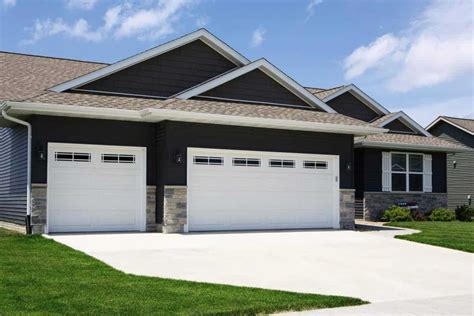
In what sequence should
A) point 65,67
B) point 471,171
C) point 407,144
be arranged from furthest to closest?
point 471,171
point 407,144
point 65,67

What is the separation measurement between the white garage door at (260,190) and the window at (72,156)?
2.73 m

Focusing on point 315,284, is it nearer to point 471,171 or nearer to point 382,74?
point 382,74

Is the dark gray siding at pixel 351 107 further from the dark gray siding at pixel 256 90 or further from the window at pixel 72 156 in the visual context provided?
the window at pixel 72 156

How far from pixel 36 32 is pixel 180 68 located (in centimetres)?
512

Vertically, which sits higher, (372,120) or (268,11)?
(268,11)

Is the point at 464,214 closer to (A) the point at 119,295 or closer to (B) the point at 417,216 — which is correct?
(B) the point at 417,216

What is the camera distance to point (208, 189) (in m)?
16.7

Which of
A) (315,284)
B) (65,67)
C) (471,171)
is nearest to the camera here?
(315,284)

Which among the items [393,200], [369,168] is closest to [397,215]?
[393,200]

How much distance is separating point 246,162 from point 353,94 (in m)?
9.41

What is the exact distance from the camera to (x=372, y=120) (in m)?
25.4

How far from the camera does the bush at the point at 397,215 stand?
74.5 feet

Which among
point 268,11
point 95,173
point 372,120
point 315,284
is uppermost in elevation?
point 268,11

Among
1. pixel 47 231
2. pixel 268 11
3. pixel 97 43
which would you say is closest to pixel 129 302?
pixel 47 231
